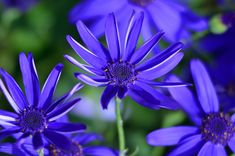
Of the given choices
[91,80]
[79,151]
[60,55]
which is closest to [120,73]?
[91,80]

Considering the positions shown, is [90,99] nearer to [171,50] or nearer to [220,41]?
[220,41]

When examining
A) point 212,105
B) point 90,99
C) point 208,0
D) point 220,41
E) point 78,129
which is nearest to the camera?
point 78,129

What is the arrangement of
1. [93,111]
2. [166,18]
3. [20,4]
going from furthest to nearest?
[20,4] → [93,111] → [166,18]

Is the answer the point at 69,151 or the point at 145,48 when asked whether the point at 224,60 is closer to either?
the point at 145,48

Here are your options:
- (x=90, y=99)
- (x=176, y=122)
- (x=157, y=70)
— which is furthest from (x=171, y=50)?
(x=90, y=99)

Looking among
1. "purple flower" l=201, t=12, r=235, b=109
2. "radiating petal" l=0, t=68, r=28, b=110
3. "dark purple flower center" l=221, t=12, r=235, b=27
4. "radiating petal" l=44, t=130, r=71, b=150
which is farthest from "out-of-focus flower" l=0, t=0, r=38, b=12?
"radiating petal" l=44, t=130, r=71, b=150

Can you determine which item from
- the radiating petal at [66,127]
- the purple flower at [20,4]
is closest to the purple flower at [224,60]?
→ the radiating petal at [66,127]
